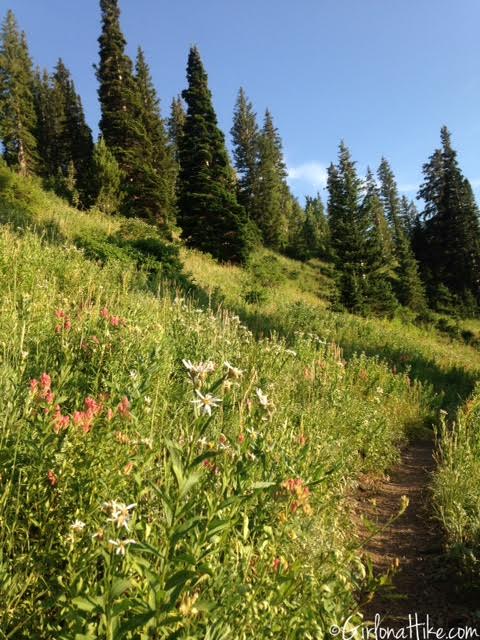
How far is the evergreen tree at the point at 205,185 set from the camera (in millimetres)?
22938

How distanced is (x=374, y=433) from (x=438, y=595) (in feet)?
7.88

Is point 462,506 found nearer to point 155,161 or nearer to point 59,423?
point 59,423

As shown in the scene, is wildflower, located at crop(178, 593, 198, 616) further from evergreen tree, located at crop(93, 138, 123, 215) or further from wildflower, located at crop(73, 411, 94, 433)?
evergreen tree, located at crop(93, 138, 123, 215)

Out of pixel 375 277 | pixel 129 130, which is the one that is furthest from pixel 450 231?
pixel 129 130

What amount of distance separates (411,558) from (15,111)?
4305 cm

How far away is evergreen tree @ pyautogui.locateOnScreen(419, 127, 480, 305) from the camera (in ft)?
129

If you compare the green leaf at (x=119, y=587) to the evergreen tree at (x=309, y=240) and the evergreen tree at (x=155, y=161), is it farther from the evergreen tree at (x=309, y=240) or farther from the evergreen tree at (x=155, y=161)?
the evergreen tree at (x=309, y=240)

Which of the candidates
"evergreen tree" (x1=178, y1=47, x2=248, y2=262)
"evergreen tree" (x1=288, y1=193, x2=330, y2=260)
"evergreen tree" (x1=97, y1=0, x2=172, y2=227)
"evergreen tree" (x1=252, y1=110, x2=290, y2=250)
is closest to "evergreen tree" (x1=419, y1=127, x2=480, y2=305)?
"evergreen tree" (x1=288, y1=193, x2=330, y2=260)

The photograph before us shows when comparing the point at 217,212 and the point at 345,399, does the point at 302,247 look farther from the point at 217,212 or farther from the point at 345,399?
the point at 345,399

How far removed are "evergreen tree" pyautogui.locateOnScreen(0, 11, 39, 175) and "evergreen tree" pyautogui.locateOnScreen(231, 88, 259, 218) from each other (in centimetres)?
2007

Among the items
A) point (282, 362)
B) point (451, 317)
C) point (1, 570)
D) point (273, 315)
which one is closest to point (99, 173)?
point (273, 315)

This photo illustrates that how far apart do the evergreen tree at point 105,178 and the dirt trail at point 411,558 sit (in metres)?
21.0

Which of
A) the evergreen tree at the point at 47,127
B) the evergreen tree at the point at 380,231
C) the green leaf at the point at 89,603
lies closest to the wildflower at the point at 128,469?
the green leaf at the point at 89,603

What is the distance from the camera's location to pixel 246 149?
4391cm
